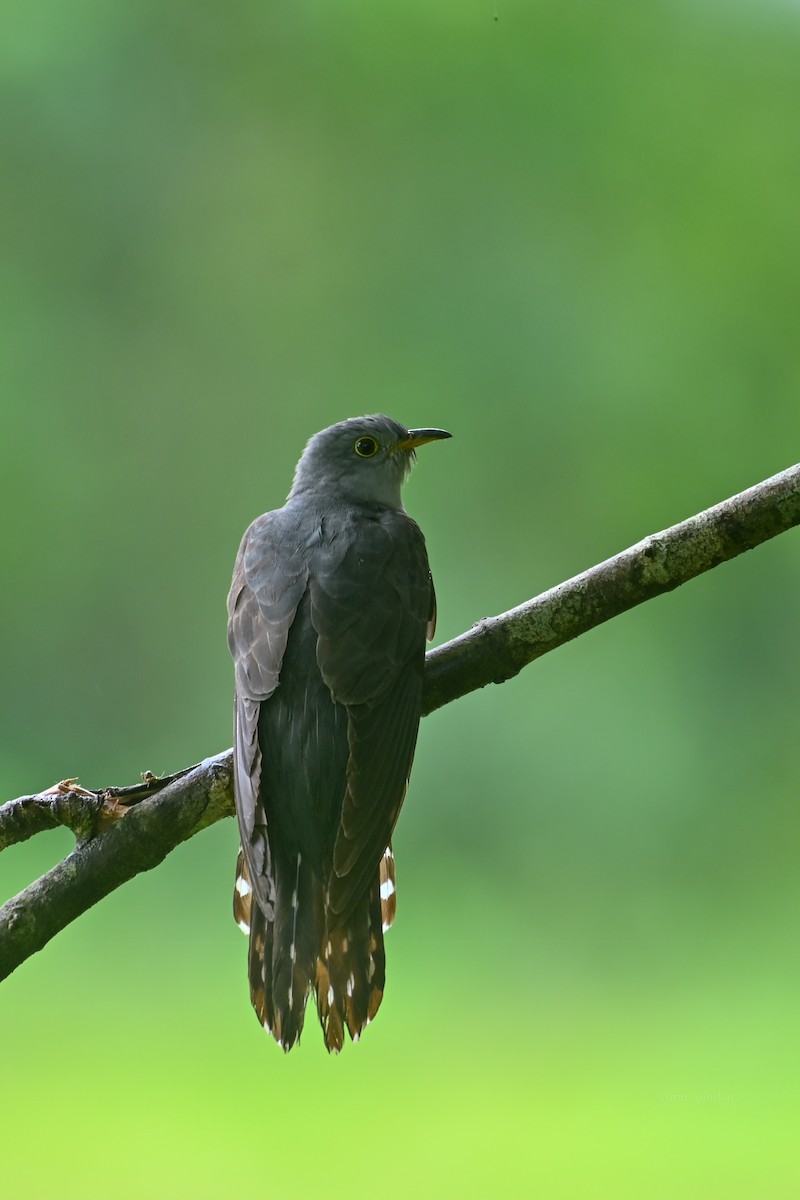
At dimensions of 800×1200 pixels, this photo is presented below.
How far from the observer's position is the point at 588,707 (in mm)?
5852

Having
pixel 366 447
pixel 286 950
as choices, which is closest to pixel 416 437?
pixel 366 447

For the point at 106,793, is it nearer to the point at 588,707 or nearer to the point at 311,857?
the point at 311,857

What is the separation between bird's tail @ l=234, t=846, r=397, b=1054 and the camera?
2.15 m

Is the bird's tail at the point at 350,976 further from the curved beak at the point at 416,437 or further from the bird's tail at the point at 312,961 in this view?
the curved beak at the point at 416,437

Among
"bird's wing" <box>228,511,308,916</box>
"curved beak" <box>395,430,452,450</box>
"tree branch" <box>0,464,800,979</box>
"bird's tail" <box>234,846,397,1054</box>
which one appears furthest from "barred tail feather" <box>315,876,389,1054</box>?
"curved beak" <box>395,430,452,450</box>

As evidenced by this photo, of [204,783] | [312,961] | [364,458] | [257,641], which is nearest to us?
[312,961]

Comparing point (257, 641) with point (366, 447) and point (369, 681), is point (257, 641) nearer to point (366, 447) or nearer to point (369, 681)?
point (369, 681)

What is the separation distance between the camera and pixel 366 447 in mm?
3033

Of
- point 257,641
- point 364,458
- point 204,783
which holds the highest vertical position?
point 364,458

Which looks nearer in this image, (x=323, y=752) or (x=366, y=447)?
(x=323, y=752)

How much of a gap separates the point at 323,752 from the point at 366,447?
0.98 metres

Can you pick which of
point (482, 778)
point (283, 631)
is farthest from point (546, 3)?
point (283, 631)

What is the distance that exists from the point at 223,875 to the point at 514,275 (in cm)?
339

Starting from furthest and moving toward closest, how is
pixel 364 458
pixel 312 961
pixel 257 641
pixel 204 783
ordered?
pixel 364 458 < pixel 257 641 < pixel 204 783 < pixel 312 961
